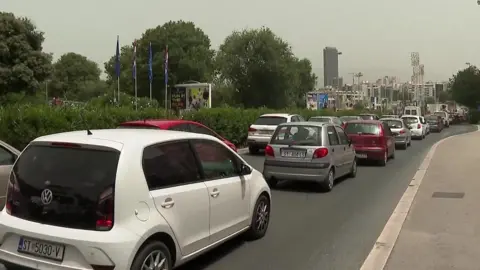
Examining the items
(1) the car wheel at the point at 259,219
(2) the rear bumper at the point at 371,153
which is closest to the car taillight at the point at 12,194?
(1) the car wheel at the point at 259,219

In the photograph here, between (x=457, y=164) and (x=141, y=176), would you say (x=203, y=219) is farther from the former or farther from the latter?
(x=457, y=164)

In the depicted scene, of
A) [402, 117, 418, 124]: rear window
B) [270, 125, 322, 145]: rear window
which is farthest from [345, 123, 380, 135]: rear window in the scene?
[402, 117, 418, 124]: rear window

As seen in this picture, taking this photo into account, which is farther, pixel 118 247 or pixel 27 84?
pixel 27 84

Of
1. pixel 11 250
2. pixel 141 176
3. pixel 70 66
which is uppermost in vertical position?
pixel 70 66

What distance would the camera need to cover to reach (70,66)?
10025 centimetres

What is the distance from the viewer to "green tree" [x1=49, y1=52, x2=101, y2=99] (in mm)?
97562

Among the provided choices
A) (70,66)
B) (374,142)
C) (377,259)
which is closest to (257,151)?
(374,142)

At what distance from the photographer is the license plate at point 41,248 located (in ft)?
13.7

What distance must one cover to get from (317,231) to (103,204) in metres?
4.03

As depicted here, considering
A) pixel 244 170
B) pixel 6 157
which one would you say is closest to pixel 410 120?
pixel 244 170

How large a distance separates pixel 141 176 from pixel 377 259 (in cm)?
305

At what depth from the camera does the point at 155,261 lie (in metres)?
4.52

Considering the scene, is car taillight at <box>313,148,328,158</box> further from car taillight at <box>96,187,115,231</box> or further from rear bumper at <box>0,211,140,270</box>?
car taillight at <box>96,187,115,231</box>

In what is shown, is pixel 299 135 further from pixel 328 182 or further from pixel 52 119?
pixel 52 119
